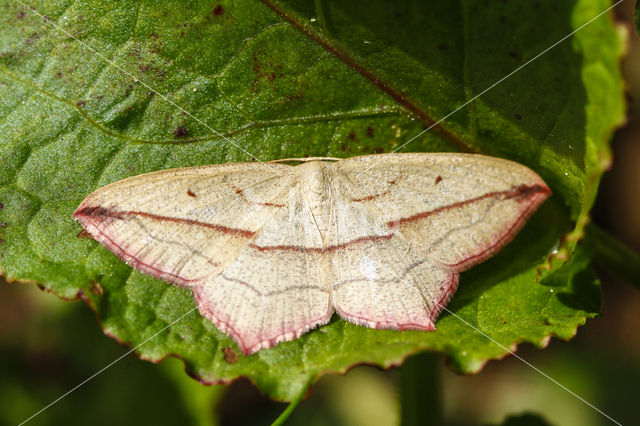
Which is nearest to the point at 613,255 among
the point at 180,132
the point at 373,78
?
the point at 373,78

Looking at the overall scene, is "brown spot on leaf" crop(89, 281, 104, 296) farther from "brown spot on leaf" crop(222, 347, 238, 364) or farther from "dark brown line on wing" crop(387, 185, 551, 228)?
"dark brown line on wing" crop(387, 185, 551, 228)

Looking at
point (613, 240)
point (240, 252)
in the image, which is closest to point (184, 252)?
point (240, 252)

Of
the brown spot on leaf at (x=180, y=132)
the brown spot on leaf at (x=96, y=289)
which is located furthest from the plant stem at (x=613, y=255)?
the brown spot on leaf at (x=96, y=289)

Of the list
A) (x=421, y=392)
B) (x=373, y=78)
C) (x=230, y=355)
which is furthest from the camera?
(x=421, y=392)

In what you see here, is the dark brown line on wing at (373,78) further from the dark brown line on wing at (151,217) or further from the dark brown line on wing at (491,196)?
the dark brown line on wing at (151,217)

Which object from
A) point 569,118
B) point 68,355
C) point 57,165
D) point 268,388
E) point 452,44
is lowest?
point 68,355

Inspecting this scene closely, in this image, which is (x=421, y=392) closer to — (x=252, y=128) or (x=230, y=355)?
(x=230, y=355)

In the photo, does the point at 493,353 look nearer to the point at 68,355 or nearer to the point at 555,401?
the point at 555,401
